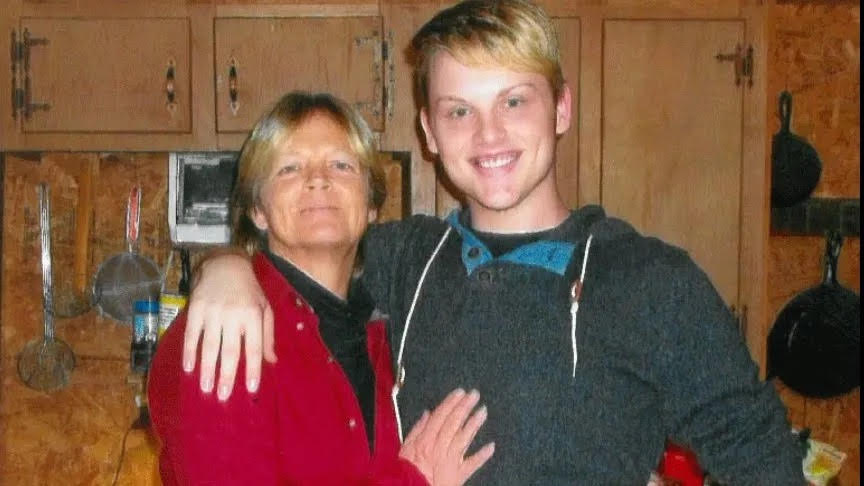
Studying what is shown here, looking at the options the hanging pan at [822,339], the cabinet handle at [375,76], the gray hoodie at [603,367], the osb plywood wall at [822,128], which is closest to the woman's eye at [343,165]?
the gray hoodie at [603,367]

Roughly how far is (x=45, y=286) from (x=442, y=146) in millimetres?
1644

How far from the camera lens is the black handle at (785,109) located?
2.55 metres

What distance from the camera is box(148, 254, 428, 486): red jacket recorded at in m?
1.12

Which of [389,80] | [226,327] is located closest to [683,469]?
[389,80]

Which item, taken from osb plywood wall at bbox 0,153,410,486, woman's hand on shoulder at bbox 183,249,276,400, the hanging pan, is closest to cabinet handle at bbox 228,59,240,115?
osb plywood wall at bbox 0,153,410,486

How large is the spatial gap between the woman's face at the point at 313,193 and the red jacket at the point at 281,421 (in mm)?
65

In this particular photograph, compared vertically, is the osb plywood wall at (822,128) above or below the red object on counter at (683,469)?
above

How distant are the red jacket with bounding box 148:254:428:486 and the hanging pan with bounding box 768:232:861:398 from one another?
1614 millimetres

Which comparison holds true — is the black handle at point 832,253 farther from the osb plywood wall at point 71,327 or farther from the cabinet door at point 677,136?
the osb plywood wall at point 71,327

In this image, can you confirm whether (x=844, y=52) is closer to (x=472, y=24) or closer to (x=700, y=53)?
(x=700, y=53)

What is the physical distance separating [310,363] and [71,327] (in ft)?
5.17

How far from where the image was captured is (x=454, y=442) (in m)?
1.22

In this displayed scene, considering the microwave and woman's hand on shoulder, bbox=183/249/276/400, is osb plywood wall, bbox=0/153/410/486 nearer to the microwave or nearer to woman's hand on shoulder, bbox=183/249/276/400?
the microwave

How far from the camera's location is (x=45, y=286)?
2527mm
